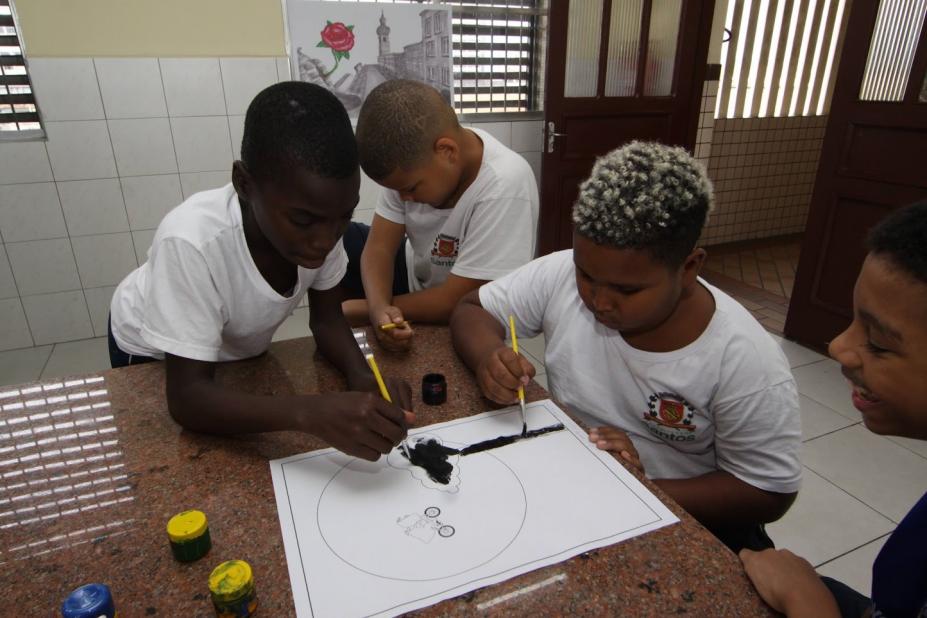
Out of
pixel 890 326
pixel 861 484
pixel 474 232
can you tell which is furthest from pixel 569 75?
pixel 890 326

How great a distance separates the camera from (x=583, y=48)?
9.76 ft

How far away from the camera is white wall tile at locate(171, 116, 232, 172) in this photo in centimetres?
268

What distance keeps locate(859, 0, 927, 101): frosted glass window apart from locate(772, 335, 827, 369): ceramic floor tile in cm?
118

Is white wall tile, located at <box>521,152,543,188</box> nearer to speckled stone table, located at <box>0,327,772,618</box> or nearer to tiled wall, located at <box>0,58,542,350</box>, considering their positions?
tiled wall, located at <box>0,58,542,350</box>

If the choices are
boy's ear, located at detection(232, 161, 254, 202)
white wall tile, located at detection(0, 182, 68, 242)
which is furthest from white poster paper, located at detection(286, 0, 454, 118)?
boy's ear, located at detection(232, 161, 254, 202)

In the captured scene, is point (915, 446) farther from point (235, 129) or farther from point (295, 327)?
point (235, 129)

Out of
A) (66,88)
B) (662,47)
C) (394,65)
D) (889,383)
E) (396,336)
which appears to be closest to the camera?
(889,383)

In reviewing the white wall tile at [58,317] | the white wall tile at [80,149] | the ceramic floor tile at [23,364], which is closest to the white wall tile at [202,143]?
the white wall tile at [80,149]

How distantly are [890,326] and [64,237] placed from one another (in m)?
3.16

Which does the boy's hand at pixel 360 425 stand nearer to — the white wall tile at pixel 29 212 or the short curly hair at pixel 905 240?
the short curly hair at pixel 905 240

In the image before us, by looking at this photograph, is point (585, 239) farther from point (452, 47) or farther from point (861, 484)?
point (452, 47)

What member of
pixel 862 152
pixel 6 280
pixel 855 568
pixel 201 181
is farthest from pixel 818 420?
pixel 6 280

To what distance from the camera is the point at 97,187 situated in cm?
264

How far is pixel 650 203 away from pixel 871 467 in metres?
1.78
